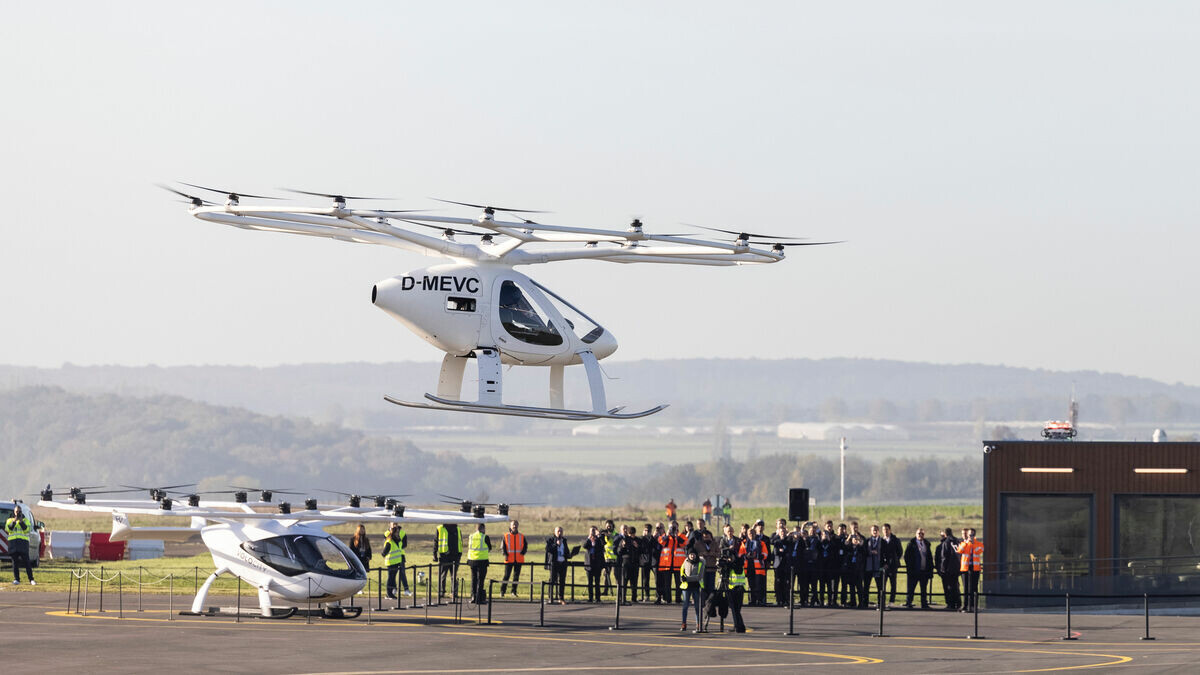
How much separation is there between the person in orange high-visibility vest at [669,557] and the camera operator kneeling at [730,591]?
4553 millimetres

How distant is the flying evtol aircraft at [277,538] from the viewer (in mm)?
29031

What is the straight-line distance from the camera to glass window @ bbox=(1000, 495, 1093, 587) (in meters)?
34.7

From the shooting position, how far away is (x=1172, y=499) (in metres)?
34.9

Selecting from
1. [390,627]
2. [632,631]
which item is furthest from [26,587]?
[632,631]

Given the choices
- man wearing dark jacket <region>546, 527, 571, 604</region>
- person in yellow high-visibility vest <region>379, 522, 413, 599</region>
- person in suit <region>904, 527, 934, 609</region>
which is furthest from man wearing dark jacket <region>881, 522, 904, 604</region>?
person in yellow high-visibility vest <region>379, 522, 413, 599</region>

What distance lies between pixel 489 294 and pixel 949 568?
11.6 metres

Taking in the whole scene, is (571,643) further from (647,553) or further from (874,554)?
(874,554)

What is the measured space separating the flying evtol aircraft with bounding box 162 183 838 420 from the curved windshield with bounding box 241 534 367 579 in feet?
10.6

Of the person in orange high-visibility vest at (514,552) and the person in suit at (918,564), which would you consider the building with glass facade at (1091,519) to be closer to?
the person in suit at (918,564)

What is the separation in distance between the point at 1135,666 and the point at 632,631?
8.82m

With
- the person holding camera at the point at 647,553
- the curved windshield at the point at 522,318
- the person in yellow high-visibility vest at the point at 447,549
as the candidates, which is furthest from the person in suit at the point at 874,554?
the curved windshield at the point at 522,318

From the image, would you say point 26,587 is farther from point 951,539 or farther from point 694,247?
point 951,539

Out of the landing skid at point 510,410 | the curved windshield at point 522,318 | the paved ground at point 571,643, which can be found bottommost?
the paved ground at point 571,643

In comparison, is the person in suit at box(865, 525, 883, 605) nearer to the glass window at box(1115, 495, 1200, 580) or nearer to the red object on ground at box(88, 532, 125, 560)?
the glass window at box(1115, 495, 1200, 580)
